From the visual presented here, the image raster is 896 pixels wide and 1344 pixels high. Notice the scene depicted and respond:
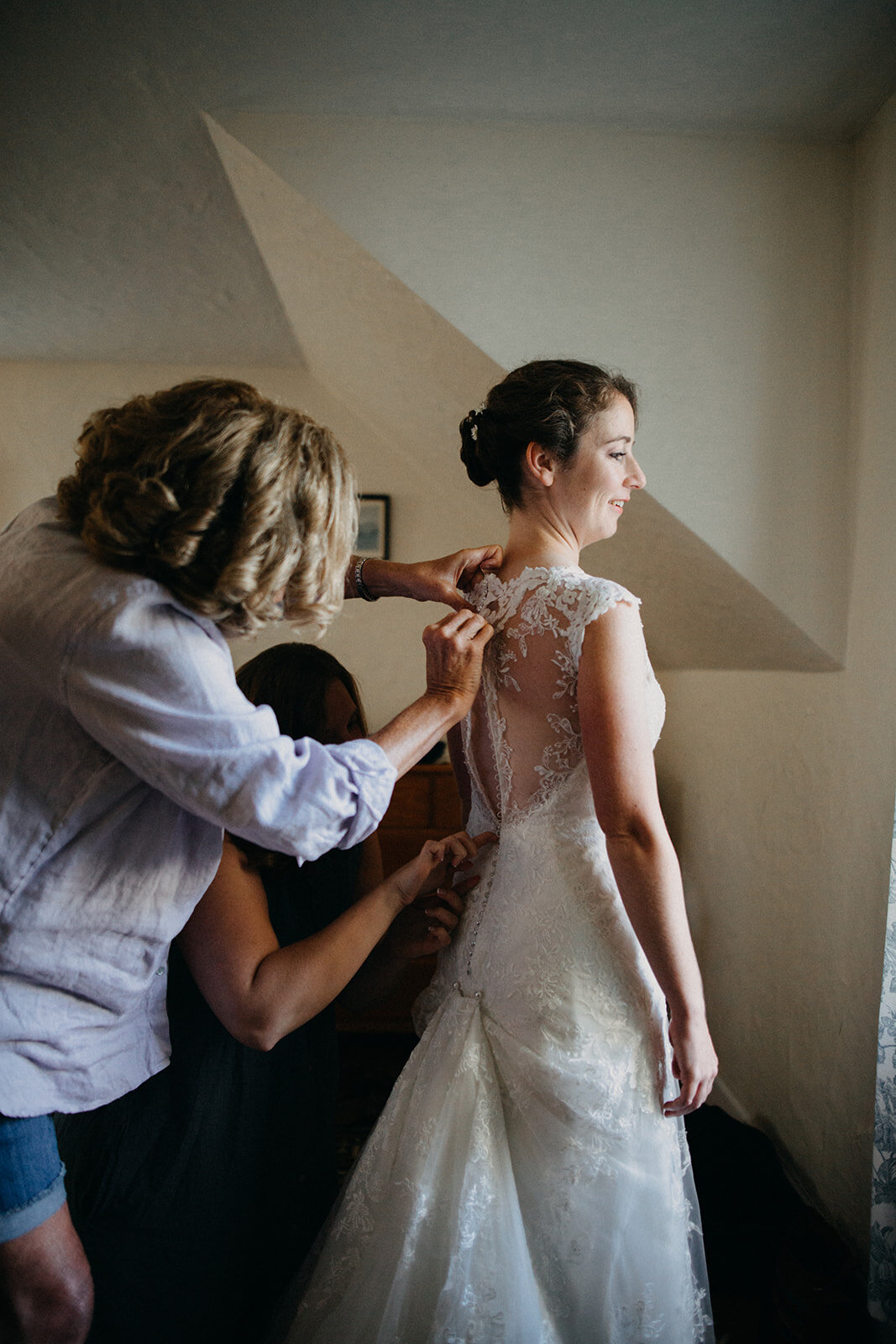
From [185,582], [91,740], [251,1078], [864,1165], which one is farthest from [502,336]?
[864,1165]

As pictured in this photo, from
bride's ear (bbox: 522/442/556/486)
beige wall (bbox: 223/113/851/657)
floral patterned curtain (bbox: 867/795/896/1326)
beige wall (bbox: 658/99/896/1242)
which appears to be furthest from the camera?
beige wall (bbox: 223/113/851/657)

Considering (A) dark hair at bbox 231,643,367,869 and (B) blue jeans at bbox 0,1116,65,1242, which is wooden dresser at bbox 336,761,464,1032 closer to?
(A) dark hair at bbox 231,643,367,869

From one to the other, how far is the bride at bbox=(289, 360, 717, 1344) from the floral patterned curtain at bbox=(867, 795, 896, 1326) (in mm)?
470

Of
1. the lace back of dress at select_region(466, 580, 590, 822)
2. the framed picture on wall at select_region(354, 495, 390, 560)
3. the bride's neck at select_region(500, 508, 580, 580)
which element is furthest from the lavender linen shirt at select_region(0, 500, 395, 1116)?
the framed picture on wall at select_region(354, 495, 390, 560)

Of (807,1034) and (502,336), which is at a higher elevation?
(502,336)

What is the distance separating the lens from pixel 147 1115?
1.19 metres

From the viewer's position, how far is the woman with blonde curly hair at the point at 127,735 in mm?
880

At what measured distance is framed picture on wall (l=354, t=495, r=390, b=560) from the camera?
12.1 feet

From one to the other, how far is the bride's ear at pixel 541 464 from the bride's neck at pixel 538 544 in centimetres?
5

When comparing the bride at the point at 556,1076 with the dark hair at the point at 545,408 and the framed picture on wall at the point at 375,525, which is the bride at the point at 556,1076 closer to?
the dark hair at the point at 545,408

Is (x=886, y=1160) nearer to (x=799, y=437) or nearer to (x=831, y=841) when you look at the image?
(x=831, y=841)

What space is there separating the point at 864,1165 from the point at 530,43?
2233mm

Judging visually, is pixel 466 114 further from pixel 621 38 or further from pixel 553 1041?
pixel 553 1041

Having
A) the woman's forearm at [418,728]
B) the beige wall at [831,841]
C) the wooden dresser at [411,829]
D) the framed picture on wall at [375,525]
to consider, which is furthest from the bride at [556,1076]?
the framed picture on wall at [375,525]
